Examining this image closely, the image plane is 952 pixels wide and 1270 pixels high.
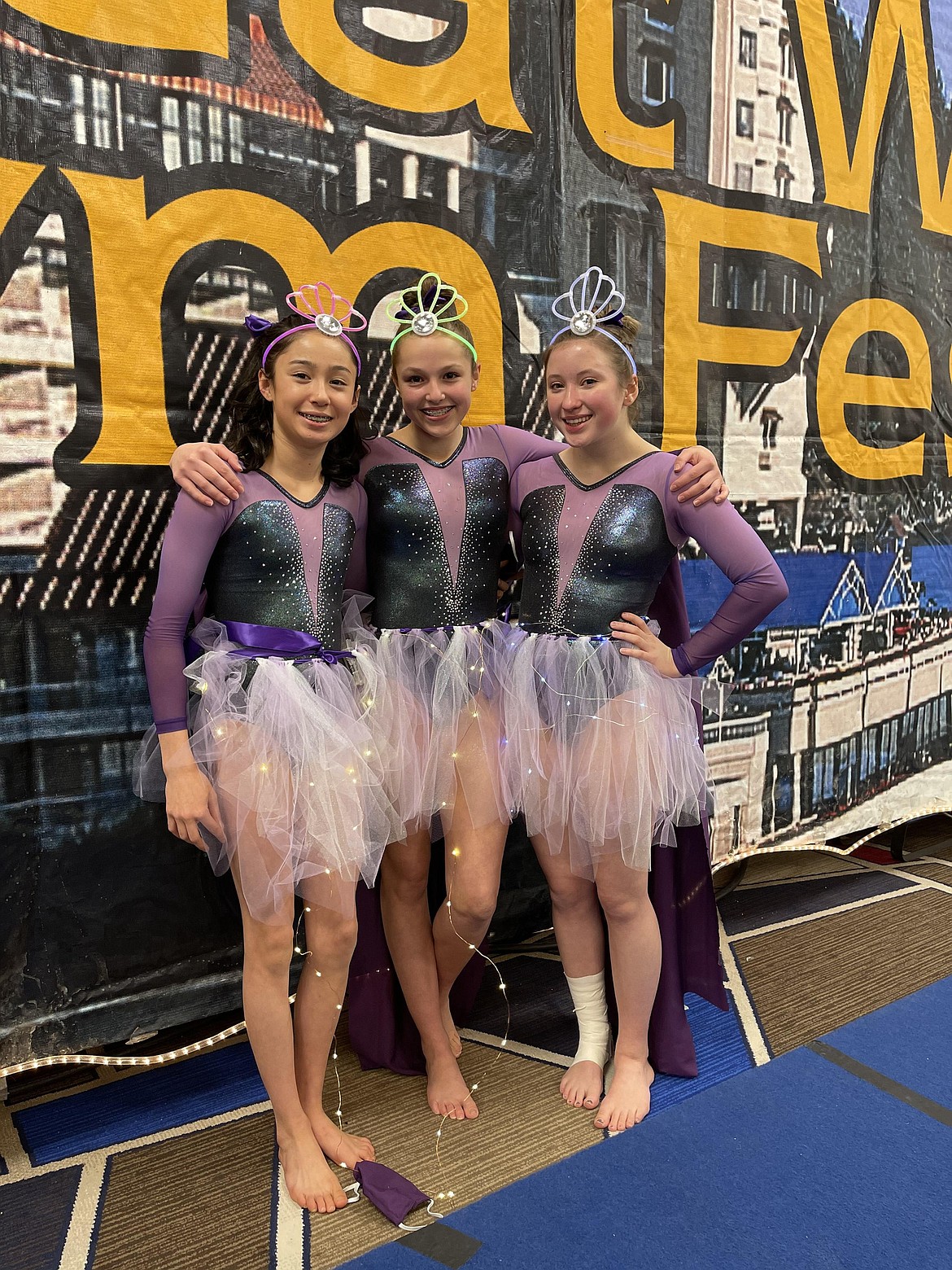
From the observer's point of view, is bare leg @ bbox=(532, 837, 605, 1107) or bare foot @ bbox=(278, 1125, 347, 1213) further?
bare leg @ bbox=(532, 837, 605, 1107)

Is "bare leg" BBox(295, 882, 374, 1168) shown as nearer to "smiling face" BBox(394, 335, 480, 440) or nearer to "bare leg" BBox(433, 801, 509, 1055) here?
"bare leg" BBox(433, 801, 509, 1055)

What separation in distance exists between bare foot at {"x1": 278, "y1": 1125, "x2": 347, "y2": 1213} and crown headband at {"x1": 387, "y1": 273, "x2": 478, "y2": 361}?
1454 mm

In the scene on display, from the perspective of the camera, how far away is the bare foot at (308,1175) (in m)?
1.60

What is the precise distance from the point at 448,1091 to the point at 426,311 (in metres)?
1.54

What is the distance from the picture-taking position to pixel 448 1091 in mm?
1873

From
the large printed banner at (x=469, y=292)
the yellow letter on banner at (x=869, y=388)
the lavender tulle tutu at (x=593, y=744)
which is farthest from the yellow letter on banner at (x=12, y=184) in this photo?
the yellow letter on banner at (x=869, y=388)

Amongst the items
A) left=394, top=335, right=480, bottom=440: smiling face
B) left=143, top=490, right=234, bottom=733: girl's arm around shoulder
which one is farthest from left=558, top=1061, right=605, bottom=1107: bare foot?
left=394, top=335, right=480, bottom=440: smiling face

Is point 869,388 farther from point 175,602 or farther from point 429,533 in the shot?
point 175,602

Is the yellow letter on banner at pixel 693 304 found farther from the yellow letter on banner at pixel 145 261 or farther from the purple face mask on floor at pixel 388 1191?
the purple face mask on floor at pixel 388 1191

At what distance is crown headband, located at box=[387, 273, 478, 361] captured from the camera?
5.68ft

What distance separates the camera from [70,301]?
68.7 inches

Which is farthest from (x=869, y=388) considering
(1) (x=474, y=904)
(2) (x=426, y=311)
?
(1) (x=474, y=904)

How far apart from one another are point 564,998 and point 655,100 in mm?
2298

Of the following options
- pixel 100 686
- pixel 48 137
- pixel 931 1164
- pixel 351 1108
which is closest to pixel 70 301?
pixel 48 137
